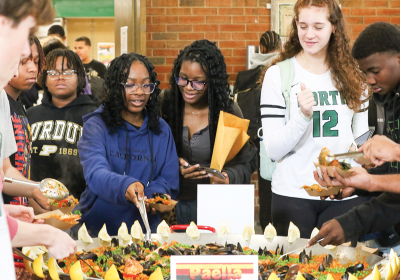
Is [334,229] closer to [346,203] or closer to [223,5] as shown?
[346,203]

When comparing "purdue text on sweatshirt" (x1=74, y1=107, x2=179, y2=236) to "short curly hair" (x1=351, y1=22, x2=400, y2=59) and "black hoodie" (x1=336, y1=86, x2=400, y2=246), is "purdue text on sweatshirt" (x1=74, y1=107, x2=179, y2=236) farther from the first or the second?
"short curly hair" (x1=351, y1=22, x2=400, y2=59)

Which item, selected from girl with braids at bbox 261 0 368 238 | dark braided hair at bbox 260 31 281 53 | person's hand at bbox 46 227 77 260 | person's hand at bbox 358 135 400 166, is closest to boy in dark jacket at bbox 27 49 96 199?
girl with braids at bbox 261 0 368 238

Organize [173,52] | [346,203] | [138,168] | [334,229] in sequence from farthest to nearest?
[173,52], [138,168], [346,203], [334,229]

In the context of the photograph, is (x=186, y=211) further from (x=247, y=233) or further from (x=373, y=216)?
(x=373, y=216)

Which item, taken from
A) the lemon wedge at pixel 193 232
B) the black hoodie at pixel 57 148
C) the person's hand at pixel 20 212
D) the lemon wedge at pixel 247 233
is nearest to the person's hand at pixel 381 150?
the lemon wedge at pixel 247 233

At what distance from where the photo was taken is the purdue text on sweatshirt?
2057 millimetres

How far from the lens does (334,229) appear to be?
159cm

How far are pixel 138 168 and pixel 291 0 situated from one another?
11.6 ft

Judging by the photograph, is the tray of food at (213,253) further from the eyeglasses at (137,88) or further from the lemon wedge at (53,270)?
the eyeglasses at (137,88)

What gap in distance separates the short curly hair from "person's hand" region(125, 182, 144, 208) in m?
1.07

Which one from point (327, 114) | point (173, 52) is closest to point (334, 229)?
point (327, 114)

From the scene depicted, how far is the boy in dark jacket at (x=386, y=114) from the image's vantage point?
1673 mm

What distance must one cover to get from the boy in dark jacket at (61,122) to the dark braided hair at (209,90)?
815mm

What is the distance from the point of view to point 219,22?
16.4 ft
